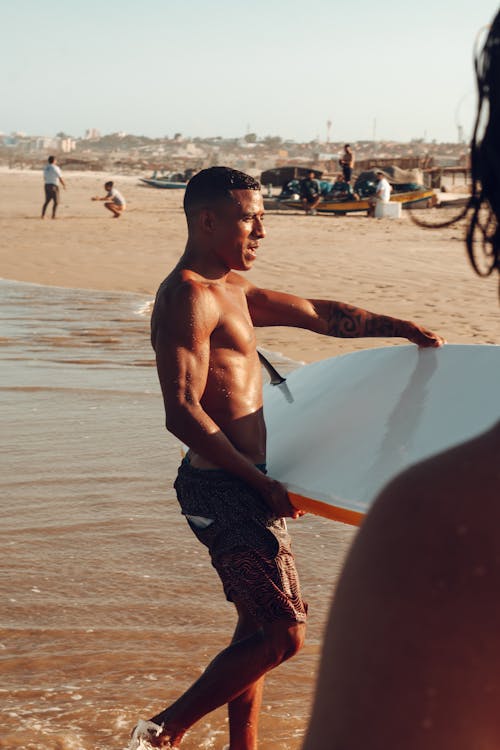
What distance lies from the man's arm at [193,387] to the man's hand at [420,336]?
816 millimetres

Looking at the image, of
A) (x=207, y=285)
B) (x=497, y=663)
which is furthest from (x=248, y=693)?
(x=497, y=663)

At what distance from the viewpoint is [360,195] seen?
82.8 feet

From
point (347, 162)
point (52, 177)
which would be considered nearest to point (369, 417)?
point (52, 177)

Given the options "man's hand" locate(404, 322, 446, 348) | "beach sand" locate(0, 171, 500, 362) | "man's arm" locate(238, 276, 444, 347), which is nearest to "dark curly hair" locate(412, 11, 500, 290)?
"man's arm" locate(238, 276, 444, 347)

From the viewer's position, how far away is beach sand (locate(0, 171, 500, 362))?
412 inches

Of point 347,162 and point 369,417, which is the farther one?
point 347,162

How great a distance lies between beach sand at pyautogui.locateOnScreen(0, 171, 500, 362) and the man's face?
6.12 metres

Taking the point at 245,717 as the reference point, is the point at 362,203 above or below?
above

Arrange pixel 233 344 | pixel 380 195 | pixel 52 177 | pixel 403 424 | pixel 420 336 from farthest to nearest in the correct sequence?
pixel 380 195 < pixel 52 177 < pixel 420 336 < pixel 403 424 < pixel 233 344

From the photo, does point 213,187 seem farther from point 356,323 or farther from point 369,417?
point 369,417

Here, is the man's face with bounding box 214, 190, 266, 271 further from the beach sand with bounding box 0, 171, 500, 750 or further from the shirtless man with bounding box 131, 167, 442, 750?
the beach sand with bounding box 0, 171, 500, 750

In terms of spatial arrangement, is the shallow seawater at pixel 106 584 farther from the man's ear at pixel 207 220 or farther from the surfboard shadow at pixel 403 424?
the man's ear at pixel 207 220

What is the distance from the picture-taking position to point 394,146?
561ft

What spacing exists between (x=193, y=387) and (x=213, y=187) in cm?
54
